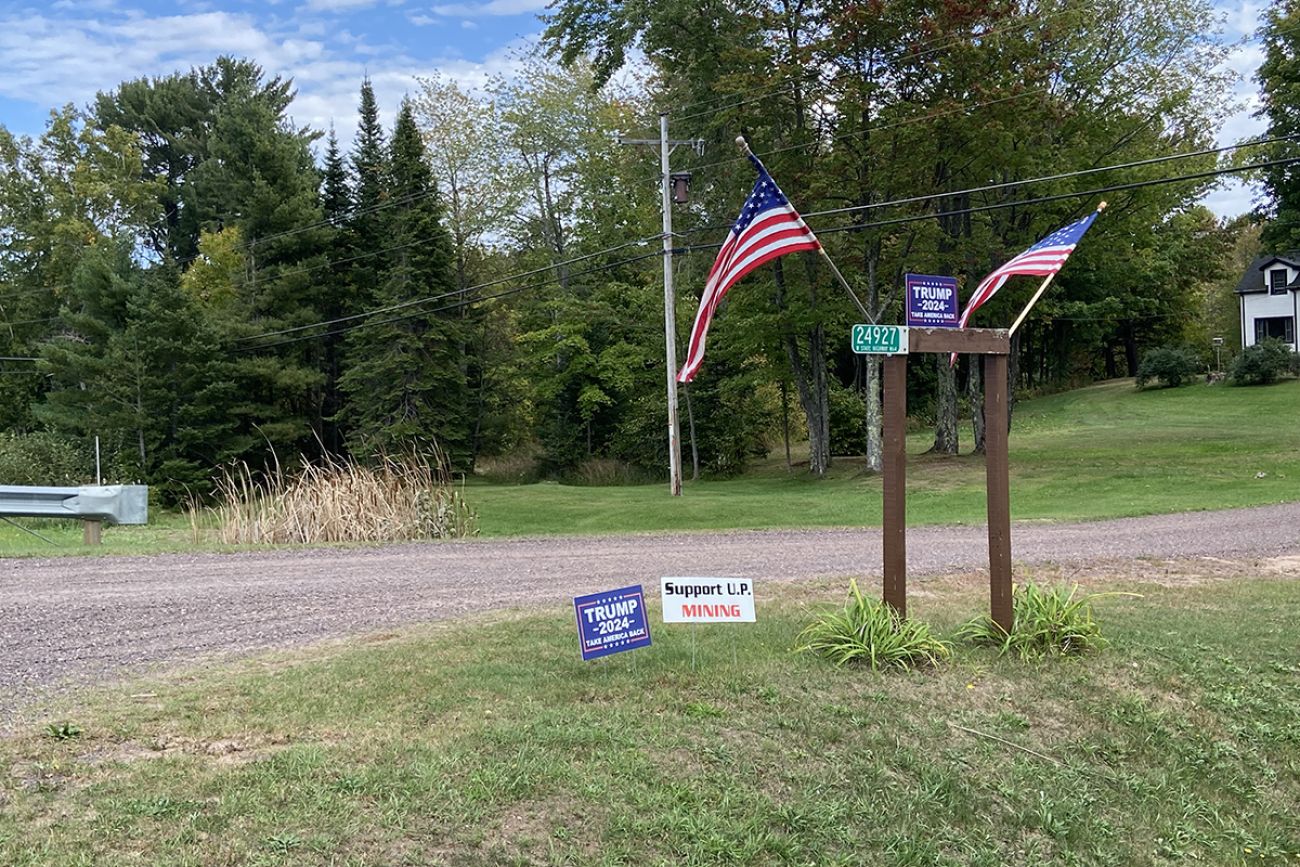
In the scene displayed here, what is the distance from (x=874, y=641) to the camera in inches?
229

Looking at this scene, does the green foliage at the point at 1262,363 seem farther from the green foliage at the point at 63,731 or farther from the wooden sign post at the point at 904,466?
the green foliage at the point at 63,731

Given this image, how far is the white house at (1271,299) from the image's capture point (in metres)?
45.6

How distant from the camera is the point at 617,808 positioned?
3.86 m

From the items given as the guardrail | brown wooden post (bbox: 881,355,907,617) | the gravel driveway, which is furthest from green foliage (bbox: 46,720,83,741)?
the guardrail

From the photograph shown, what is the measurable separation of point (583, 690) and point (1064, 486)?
58.2 ft

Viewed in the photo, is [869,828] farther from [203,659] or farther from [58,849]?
[203,659]

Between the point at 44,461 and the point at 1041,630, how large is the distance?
111ft

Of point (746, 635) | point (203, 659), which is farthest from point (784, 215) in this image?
point (203, 659)

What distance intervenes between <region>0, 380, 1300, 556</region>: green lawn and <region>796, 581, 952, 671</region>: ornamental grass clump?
10199 millimetres

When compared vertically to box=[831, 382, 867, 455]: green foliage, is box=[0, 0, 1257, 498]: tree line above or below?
above

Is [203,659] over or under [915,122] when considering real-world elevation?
under

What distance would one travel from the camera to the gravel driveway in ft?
22.1

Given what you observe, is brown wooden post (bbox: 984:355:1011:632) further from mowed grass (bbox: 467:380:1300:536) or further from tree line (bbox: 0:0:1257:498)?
tree line (bbox: 0:0:1257:498)

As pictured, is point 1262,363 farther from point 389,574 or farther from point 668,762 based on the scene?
point 668,762
